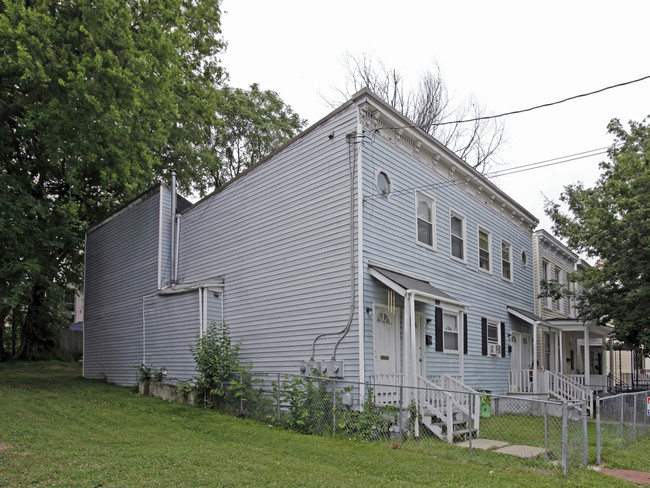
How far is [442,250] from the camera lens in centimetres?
1389

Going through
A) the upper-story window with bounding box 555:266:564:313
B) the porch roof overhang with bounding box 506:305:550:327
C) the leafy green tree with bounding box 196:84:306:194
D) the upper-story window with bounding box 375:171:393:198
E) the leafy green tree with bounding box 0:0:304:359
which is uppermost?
the leafy green tree with bounding box 196:84:306:194

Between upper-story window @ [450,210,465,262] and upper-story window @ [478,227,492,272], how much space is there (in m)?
1.25

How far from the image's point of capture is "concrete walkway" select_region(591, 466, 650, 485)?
738 centimetres

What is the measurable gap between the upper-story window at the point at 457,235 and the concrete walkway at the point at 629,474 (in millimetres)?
7227

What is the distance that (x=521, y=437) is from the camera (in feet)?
33.4

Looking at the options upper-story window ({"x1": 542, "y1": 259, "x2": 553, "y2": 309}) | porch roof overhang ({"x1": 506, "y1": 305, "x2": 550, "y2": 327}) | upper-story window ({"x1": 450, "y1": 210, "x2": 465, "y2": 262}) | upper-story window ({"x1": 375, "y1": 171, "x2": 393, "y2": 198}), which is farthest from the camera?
upper-story window ({"x1": 542, "y1": 259, "x2": 553, "y2": 309})

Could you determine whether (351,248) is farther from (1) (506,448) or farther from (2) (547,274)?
(2) (547,274)

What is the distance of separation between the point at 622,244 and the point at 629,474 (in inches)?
345

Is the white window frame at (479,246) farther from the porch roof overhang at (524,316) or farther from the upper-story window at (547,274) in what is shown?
the upper-story window at (547,274)

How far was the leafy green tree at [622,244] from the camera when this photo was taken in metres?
14.5

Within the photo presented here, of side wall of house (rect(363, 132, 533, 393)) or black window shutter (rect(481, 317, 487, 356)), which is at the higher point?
side wall of house (rect(363, 132, 533, 393))

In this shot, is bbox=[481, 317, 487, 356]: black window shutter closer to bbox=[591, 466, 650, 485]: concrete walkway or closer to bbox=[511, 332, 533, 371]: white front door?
bbox=[511, 332, 533, 371]: white front door

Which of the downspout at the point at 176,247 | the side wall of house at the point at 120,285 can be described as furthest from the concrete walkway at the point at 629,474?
the side wall of house at the point at 120,285

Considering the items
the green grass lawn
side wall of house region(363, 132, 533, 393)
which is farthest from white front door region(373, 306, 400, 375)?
the green grass lawn
